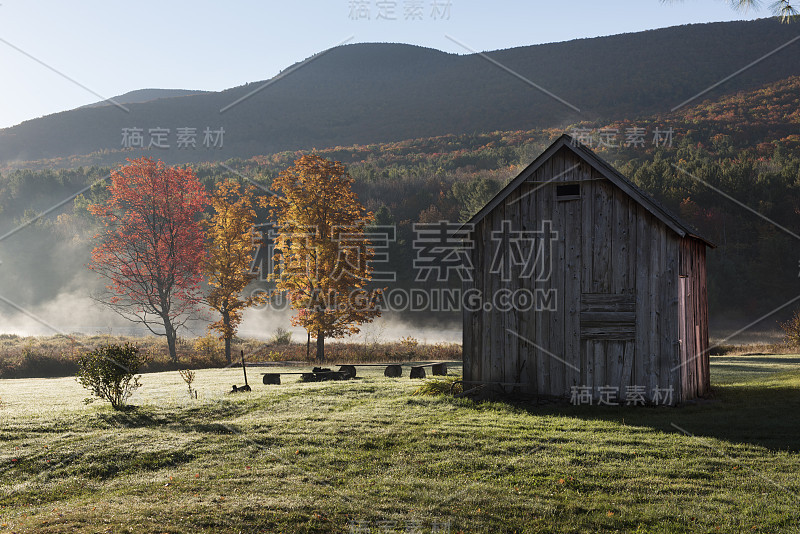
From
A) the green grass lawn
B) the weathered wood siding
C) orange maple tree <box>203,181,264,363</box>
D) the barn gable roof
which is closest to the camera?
the green grass lawn

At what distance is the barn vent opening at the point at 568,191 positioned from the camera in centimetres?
1769

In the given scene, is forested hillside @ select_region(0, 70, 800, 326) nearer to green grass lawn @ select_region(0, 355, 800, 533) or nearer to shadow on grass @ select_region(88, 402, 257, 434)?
shadow on grass @ select_region(88, 402, 257, 434)

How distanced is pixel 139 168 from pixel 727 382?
104 feet

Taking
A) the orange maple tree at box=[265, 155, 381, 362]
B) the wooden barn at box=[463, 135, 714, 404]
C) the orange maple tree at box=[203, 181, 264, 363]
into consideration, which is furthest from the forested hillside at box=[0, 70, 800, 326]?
the wooden barn at box=[463, 135, 714, 404]

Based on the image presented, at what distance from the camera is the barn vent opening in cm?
1769

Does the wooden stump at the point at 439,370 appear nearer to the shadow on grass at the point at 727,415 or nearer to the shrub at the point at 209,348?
the shadow on grass at the point at 727,415

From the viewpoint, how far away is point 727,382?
73.6 ft

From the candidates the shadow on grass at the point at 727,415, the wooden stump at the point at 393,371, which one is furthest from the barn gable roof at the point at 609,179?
the wooden stump at the point at 393,371

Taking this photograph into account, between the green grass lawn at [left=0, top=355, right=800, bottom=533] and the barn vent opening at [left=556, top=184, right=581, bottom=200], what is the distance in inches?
233

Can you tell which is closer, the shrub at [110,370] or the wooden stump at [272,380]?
the shrub at [110,370]

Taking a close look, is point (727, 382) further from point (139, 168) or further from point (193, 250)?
point (139, 168)

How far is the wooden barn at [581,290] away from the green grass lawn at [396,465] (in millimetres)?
1061

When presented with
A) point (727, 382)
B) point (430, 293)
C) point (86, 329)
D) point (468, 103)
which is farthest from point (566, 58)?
point (727, 382)

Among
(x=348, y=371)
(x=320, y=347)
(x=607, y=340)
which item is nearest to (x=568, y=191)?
(x=607, y=340)
